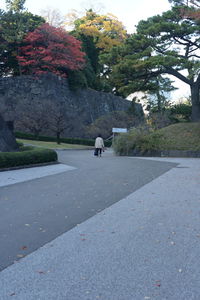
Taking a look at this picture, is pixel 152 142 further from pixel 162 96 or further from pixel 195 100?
pixel 162 96

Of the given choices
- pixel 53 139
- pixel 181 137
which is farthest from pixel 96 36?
pixel 181 137

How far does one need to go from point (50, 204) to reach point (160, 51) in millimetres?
19740

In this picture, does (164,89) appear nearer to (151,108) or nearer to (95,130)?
(151,108)

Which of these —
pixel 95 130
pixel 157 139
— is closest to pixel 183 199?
pixel 157 139

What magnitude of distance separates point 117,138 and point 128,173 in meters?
11.3

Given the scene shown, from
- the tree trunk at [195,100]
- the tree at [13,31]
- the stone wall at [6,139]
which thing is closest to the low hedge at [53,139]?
the tree at [13,31]

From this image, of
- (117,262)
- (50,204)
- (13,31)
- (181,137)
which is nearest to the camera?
(117,262)

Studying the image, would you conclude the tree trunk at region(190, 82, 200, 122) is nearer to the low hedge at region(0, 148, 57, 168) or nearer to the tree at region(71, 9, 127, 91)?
the low hedge at region(0, 148, 57, 168)

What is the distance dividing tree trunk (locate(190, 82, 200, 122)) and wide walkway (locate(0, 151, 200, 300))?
2008cm

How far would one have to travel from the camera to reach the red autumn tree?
33812 millimetres

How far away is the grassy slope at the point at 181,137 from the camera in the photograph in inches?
869

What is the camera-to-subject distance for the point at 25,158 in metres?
13.7

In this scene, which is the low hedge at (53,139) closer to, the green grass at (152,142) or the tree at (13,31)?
the tree at (13,31)

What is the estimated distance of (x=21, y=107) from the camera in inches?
1283
